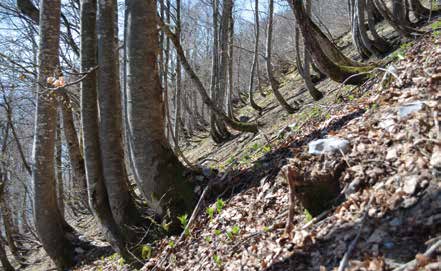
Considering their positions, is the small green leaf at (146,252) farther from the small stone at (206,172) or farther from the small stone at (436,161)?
the small stone at (436,161)

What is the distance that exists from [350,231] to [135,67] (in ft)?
10.8

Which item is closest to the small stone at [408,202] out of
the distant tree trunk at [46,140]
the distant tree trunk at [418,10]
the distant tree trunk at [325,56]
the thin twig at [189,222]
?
the thin twig at [189,222]

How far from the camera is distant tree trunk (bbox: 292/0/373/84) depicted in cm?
555

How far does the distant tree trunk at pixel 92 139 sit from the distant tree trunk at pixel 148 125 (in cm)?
109

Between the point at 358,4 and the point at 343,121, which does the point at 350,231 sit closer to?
the point at 343,121

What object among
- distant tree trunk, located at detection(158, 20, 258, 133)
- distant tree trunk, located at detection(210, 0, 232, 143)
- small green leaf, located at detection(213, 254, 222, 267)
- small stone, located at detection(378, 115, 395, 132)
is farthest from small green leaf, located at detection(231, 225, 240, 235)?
distant tree trunk, located at detection(210, 0, 232, 143)

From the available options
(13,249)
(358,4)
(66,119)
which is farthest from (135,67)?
(13,249)

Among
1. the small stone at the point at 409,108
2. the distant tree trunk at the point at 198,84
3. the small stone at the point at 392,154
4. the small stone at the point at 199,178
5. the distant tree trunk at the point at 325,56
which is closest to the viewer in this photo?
the small stone at the point at 392,154

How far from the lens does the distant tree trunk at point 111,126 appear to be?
5.22 m

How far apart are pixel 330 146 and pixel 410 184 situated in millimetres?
921

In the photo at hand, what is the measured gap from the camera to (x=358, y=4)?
331 inches

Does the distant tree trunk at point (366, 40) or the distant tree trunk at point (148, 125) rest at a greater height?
the distant tree trunk at point (366, 40)

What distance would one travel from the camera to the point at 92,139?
5.69 metres

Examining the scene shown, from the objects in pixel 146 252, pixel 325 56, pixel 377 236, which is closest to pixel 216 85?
pixel 325 56
